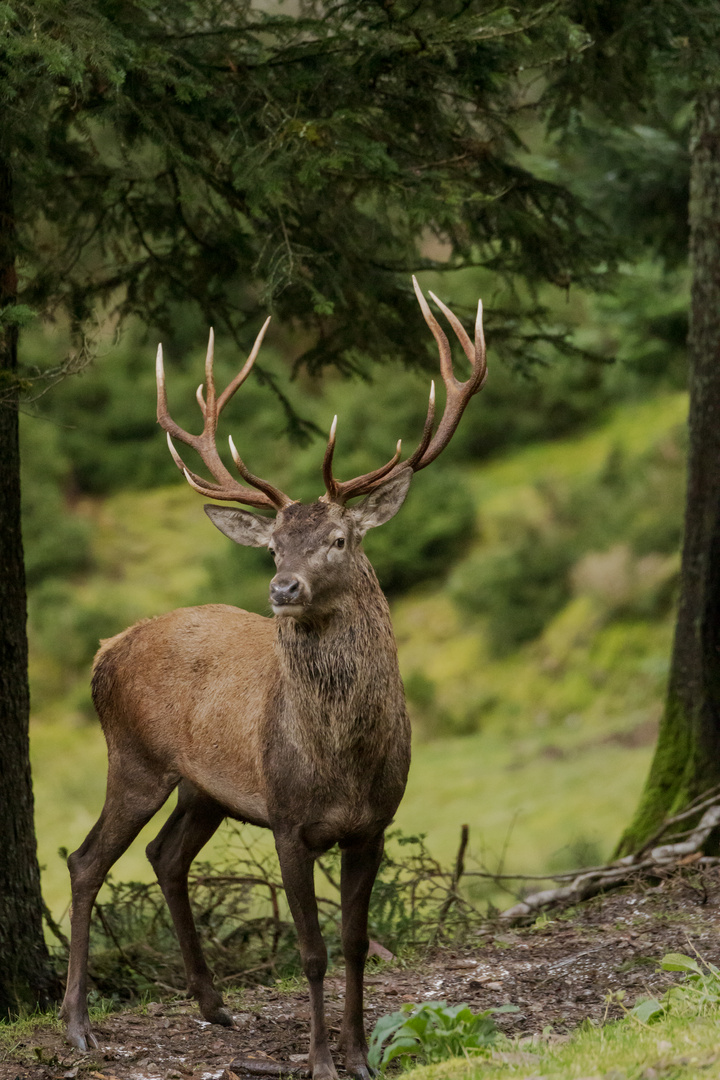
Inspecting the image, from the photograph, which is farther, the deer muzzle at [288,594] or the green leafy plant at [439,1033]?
the deer muzzle at [288,594]

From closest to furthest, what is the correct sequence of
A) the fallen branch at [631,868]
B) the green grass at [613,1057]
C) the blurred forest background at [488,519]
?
1. the green grass at [613,1057]
2. the fallen branch at [631,868]
3. the blurred forest background at [488,519]

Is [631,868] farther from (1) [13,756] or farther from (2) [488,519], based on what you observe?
(2) [488,519]

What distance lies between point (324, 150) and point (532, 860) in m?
8.10

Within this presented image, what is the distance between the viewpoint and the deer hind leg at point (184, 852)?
19.5ft

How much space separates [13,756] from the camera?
240 inches

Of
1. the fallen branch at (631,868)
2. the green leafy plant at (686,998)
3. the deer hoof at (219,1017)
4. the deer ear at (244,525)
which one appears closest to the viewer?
the green leafy plant at (686,998)

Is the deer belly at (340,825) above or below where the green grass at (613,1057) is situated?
above

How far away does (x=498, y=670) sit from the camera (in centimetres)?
1636

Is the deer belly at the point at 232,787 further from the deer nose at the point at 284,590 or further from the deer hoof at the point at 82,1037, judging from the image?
the deer hoof at the point at 82,1037

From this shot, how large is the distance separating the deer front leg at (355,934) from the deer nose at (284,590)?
45.1 inches

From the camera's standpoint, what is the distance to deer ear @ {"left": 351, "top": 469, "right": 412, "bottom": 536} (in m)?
5.11

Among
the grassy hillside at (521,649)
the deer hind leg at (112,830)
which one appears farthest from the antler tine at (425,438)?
the grassy hillside at (521,649)

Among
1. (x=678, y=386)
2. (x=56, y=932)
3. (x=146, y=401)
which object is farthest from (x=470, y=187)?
(x=146, y=401)

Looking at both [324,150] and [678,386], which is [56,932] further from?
[678,386]
